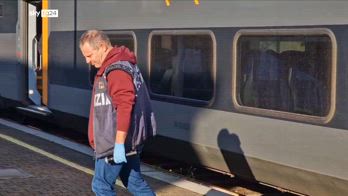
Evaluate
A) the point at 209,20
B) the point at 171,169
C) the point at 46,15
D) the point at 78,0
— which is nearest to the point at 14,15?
the point at 46,15

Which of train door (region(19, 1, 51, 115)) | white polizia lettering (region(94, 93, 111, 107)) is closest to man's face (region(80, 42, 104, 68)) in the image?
white polizia lettering (region(94, 93, 111, 107))

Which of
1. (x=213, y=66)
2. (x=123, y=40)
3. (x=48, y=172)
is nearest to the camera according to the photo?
(x=213, y=66)

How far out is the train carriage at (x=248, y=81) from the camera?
18.4 ft

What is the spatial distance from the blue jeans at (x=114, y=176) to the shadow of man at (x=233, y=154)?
1902mm

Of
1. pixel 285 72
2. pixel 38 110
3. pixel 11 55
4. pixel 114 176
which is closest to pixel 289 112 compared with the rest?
pixel 285 72

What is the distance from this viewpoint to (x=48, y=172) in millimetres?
7680

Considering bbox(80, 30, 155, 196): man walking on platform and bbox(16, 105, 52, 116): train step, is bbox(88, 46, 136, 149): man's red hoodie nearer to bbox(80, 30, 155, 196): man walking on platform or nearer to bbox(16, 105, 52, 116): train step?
bbox(80, 30, 155, 196): man walking on platform

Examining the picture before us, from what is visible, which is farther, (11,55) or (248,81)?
(11,55)

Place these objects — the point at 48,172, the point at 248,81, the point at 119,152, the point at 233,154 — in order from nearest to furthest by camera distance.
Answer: the point at 119,152 < the point at 248,81 < the point at 233,154 < the point at 48,172

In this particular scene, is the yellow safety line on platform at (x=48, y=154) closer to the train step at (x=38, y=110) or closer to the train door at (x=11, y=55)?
the train step at (x=38, y=110)

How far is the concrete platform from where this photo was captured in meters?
6.84

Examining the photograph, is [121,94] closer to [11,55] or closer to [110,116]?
[110,116]

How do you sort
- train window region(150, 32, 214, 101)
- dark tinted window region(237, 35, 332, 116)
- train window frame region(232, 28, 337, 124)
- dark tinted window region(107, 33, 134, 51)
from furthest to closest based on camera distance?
dark tinted window region(107, 33, 134, 51) < train window region(150, 32, 214, 101) < dark tinted window region(237, 35, 332, 116) < train window frame region(232, 28, 337, 124)

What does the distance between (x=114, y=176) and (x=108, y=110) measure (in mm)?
505
